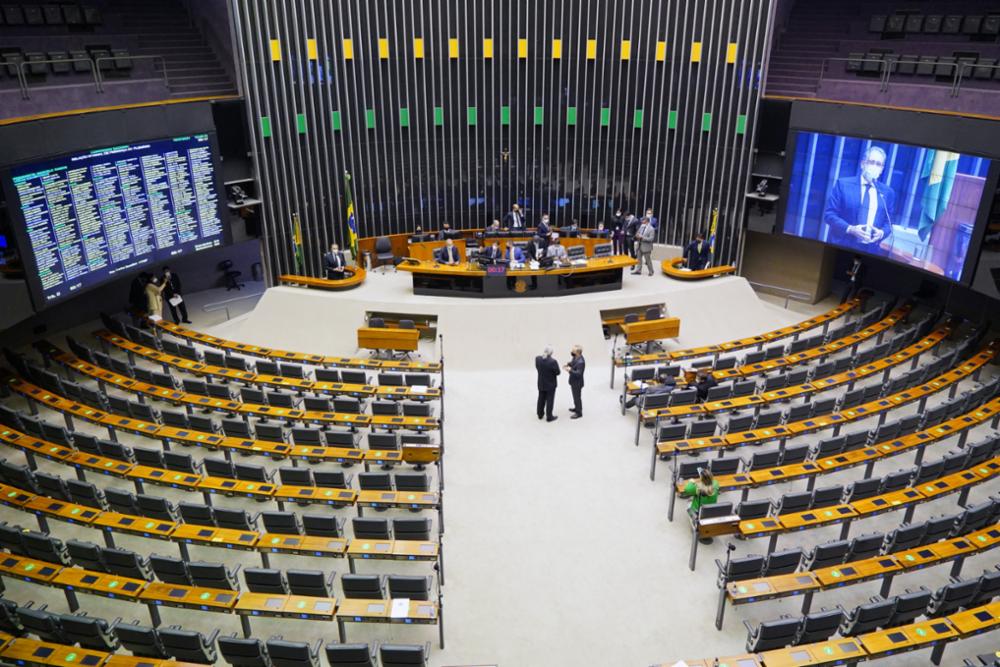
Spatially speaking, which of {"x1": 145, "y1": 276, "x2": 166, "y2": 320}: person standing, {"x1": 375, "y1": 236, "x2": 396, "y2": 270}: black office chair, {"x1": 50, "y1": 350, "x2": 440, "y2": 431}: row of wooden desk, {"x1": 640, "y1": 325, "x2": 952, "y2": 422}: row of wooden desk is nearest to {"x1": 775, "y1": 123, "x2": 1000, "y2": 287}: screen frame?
{"x1": 640, "y1": 325, "x2": 952, "y2": 422}: row of wooden desk

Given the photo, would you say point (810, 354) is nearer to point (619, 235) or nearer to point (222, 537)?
point (619, 235)

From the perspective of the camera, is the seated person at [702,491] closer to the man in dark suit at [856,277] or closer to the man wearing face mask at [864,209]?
the man wearing face mask at [864,209]

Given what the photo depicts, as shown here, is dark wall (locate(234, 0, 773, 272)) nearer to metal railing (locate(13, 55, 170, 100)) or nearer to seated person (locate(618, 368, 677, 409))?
metal railing (locate(13, 55, 170, 100))

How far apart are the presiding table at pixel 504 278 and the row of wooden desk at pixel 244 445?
5.47 m

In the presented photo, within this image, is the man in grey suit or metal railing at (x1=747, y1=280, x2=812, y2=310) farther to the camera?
metal railing at (x1=747, y1=280, x2=812, y2=310)

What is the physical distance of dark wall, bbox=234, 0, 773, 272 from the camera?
17953 mm

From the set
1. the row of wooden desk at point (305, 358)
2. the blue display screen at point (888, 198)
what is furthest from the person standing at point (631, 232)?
the row of wooden desk at point (305, 358)

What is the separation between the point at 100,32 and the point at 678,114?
14.5m

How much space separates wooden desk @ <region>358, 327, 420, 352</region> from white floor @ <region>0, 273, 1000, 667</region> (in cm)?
85

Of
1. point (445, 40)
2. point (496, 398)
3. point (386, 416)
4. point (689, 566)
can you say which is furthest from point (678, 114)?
point (689, 566)

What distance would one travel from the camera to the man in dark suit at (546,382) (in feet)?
39.2

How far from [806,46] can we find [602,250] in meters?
9.02

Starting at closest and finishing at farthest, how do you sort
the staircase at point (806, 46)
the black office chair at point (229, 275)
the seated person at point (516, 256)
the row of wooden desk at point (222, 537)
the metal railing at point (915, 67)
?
the row of wooden desk at point (222, 537) < the metal railing at point (915, 67) < the seated person at point (516, 256) < the staircase at point (806, 46) < the black office chair at point (229, 275)

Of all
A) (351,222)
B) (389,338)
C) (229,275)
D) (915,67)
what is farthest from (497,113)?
(915,67)
